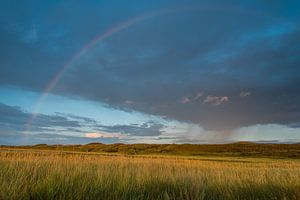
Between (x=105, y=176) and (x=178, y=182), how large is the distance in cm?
165

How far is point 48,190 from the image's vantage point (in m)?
5.18

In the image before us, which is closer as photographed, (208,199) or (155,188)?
(208,199)

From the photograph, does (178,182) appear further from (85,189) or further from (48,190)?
(48,190)

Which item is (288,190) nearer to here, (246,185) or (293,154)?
(246,185)

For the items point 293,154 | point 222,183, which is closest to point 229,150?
point 293,154

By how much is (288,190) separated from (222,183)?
1360 mm

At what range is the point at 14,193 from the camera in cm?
459

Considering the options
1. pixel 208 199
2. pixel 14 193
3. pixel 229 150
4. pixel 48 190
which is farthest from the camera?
pixel 229 150

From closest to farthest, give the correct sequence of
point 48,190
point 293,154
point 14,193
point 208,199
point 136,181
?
point 14,193
point 48,190
point 208,199
point 136,181
point 293,154

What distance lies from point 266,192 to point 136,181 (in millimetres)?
2672

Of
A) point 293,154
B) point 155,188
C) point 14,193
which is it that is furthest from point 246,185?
point 293,154

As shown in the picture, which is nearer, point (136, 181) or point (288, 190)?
point (288, 190)

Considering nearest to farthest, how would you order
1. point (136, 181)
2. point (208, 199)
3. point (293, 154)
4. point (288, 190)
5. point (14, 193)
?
point (14, 193) → point (208, 199) → point (288, 190) → point (136, 181) → point (293, 154)

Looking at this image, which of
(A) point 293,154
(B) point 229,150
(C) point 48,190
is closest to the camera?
(C) point 48,190
